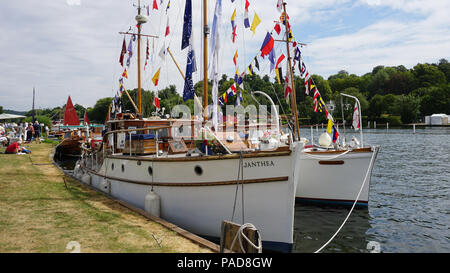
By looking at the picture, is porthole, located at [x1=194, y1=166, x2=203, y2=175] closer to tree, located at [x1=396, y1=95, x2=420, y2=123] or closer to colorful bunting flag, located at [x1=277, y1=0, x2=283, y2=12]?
colorful bunting flag, located at [x1=277, y1=0, x2=283, y2=12]

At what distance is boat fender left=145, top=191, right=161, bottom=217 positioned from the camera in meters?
8.44

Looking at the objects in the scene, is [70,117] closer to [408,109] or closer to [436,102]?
[408,109]

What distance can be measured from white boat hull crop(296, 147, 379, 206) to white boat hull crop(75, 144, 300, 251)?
17.6 feet

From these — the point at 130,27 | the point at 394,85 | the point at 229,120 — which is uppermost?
the point at 394,85

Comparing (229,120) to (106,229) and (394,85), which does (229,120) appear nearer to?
(106,229)

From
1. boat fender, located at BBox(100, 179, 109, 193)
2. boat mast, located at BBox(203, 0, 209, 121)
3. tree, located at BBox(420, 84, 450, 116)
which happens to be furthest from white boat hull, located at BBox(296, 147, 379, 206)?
tree, located at BBox(420, 84, 450, 116)

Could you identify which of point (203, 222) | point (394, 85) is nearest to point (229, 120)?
point (203, 222)

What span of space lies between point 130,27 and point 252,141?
11970mm

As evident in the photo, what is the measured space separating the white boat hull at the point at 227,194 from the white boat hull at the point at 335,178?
537 cm

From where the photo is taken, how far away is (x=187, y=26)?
912 cm

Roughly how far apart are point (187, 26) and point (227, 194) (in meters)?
5.25

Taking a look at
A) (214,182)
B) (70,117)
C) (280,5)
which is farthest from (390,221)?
(70,117)

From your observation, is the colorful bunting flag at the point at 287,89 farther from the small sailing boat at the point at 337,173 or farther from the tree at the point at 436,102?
the tree at the point at 436,102

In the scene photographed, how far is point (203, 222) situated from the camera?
7.70m
